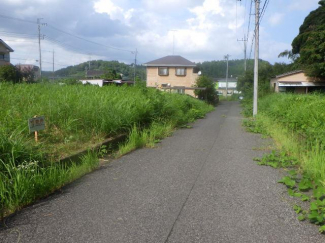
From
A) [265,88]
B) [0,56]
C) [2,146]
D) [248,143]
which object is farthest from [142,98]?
[0,56]

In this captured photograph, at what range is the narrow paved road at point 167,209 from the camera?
10.8 ft

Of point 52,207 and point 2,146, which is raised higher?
point 2,146

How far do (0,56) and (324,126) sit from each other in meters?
40.4

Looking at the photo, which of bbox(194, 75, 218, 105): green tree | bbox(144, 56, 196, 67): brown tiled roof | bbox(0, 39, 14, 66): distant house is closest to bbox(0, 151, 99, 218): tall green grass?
bbox(0, 39, 14, 66): distant house

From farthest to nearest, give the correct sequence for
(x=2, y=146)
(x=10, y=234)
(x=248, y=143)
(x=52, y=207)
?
(x=248, y=143) → (x=2, y=146) → (x=52, y=207) → (x=10, y=234)

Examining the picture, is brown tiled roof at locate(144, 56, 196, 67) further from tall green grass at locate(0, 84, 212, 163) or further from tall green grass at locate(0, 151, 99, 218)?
tall green grass at locate(0, 151, 99, 218)

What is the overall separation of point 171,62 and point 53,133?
40.3 meters

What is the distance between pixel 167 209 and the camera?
156 inches

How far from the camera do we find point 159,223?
141 inches

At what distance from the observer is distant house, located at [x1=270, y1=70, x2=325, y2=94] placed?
1187 inches

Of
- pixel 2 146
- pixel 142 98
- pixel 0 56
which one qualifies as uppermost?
pixel 0 56

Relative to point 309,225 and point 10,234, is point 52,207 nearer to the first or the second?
point 10,234

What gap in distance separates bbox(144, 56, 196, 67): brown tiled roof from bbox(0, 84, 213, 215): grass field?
33.9 meters

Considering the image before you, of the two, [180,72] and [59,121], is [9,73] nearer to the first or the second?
[180,72]
